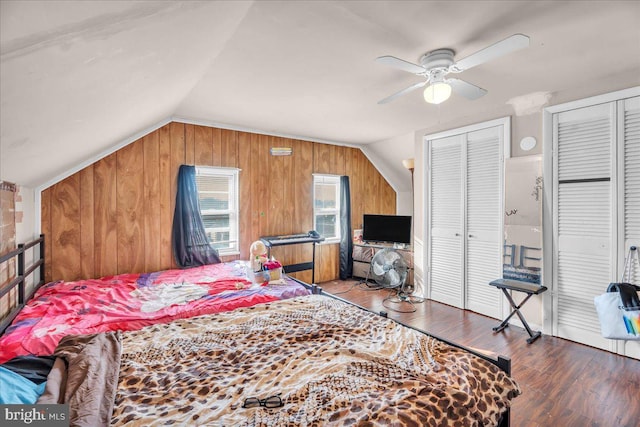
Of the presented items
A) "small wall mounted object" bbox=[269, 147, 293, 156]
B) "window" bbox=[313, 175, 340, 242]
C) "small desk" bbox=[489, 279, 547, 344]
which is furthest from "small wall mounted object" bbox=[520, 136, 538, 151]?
"small wall mounted object" bbox=[269, 147, 293, 156]

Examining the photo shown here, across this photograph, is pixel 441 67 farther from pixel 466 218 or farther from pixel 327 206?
pixel 327 206

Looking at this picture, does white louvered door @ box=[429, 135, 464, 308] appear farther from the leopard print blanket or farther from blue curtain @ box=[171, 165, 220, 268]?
blue curtain @ box=[171, 165, 220, 268]

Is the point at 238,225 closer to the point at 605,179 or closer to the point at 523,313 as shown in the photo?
the point at 523,313

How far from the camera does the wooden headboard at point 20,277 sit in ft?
6.35

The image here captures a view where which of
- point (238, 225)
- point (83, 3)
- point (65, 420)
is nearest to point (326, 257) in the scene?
point (238, 225)

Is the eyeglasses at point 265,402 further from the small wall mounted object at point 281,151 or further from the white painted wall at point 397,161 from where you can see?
the white painted wall at point 397,161

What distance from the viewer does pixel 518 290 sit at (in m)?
2.87

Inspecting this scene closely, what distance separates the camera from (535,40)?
76.9 inches

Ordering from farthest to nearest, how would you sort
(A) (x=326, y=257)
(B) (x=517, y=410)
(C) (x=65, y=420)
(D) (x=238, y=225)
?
(A) (x=326, y=257) < (D) (x=238, y=225) < (B) (x=517, y=410) < (C) (x=65, y=420)

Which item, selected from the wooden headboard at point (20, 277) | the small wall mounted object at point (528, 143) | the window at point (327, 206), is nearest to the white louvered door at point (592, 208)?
the small wall mounted object at point (528, 143)

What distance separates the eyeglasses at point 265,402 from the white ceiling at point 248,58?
1.35m

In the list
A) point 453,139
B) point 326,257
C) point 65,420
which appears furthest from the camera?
point 326,257

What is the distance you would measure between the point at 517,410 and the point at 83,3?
288 cm

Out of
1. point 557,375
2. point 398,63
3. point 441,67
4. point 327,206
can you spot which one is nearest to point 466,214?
point 557,375
